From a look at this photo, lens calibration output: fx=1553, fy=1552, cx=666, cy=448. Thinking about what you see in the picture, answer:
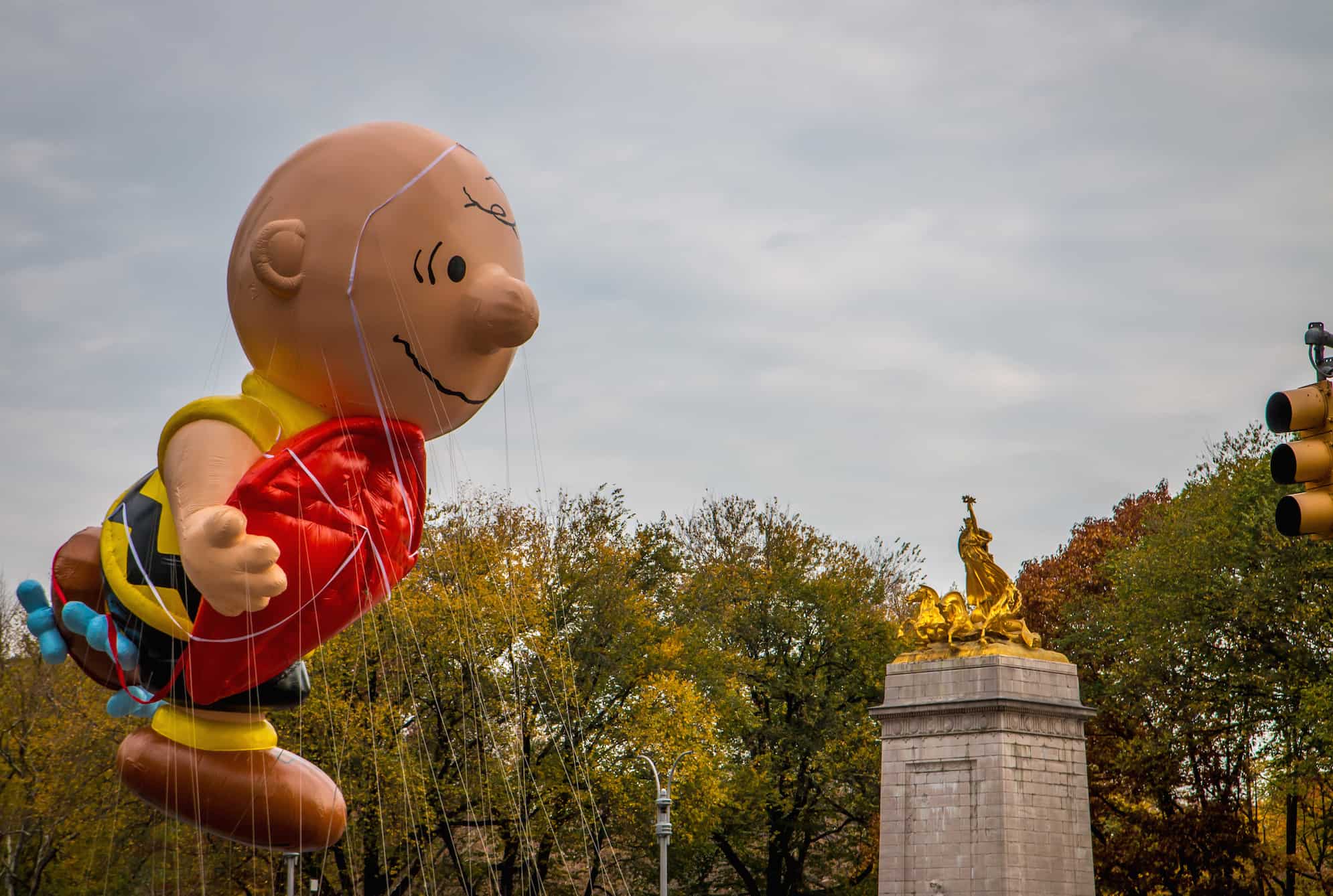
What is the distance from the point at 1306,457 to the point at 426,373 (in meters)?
5.58

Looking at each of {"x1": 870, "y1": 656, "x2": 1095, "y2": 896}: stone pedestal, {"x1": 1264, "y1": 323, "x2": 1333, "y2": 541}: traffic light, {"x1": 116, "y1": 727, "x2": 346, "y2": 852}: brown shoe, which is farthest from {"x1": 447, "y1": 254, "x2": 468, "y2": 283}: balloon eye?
{"x1": 870, "y1": 656, "x2": 1095, "y2": 896}: stone pedestal

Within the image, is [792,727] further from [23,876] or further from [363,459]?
[363,459]

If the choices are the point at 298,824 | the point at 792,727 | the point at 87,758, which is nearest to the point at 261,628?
the point at 298,824

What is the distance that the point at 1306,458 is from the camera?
9.46 meters

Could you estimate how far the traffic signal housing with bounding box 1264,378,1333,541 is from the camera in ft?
Result: 30.5

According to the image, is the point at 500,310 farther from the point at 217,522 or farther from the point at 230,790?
the point at 230,790

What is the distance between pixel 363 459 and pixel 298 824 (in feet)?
8.93

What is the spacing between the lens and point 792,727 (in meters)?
40.1

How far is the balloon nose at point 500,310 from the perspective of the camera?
33.4 ft

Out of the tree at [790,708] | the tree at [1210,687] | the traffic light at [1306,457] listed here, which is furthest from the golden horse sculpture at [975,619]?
the traffic light at [1306,457]

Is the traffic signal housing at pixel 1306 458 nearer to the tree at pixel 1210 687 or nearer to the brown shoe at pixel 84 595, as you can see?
the brown shoe at pixel 84 595

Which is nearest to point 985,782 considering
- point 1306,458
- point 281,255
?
point 1306,458

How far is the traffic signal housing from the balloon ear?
20.4ft

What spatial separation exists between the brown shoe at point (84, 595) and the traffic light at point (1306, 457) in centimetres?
751
